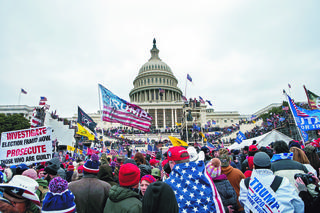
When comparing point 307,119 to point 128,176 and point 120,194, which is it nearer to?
point 128,176

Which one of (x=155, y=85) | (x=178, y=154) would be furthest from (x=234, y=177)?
(x=155, y=85)


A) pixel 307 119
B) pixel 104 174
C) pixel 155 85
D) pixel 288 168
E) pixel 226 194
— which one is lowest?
pixel 226 194

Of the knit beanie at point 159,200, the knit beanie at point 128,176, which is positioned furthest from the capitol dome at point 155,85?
the knit beanie at point 159,200

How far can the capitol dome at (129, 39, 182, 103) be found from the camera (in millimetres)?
88250

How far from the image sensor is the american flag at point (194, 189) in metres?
2.82

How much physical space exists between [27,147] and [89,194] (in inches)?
179

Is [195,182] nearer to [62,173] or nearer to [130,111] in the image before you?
[62,173]

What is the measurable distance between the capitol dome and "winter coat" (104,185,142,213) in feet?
268

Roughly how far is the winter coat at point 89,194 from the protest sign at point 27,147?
3.78 m

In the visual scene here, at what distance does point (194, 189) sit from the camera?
289 cm

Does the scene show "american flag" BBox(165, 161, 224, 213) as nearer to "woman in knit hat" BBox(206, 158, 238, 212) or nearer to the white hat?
"woman in knit hat" BBox(206, 158, 238, 212)

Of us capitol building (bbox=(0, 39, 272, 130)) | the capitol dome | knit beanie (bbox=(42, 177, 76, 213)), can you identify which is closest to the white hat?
knit beanie (bbox=(42, 177, 76, 213))

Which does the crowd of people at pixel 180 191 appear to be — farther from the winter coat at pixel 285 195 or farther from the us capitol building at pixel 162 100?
the us capitol building at pixel 162 100

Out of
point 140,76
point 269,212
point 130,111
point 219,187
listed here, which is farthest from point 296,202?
point 140,76
